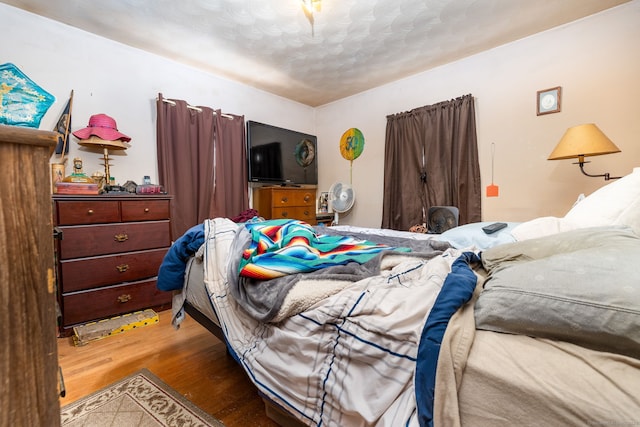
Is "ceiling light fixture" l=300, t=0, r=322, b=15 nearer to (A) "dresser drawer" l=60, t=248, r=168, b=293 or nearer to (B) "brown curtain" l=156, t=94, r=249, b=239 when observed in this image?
(B) "brown curtain" l=156, t=94, r=249, b=239

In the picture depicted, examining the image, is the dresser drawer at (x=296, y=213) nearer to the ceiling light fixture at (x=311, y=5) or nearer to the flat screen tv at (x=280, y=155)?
the flat screen tv at (x=280, y=155)

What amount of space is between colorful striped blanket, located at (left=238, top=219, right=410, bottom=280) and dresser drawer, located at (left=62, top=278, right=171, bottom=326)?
4.99ft

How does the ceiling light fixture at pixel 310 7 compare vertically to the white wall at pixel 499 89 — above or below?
above

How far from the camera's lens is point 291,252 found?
111 cm

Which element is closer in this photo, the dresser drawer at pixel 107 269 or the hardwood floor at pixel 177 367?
the hardwood floor at pixel 177 367

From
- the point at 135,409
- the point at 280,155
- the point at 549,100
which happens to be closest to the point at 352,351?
the point at 135,409

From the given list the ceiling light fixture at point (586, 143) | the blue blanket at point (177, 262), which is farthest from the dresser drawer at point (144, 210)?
the ceiling light fixture at point (586, 143)

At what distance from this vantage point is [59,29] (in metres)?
2.30

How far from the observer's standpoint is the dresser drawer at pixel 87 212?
1.93 m

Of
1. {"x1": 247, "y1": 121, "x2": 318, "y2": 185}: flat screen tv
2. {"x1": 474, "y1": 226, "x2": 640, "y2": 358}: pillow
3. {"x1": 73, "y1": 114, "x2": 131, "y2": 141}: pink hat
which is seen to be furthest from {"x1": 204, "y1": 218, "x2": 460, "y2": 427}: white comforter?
{"x1": 247, "y1": 121, "x2": 318, "y2": 185}: flat screen tv

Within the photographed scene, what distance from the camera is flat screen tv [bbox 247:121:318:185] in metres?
3.46

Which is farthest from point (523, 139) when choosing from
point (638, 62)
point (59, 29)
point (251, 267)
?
point (59, 29)

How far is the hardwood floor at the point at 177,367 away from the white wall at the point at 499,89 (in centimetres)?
156

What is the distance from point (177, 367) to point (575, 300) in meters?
1.78
